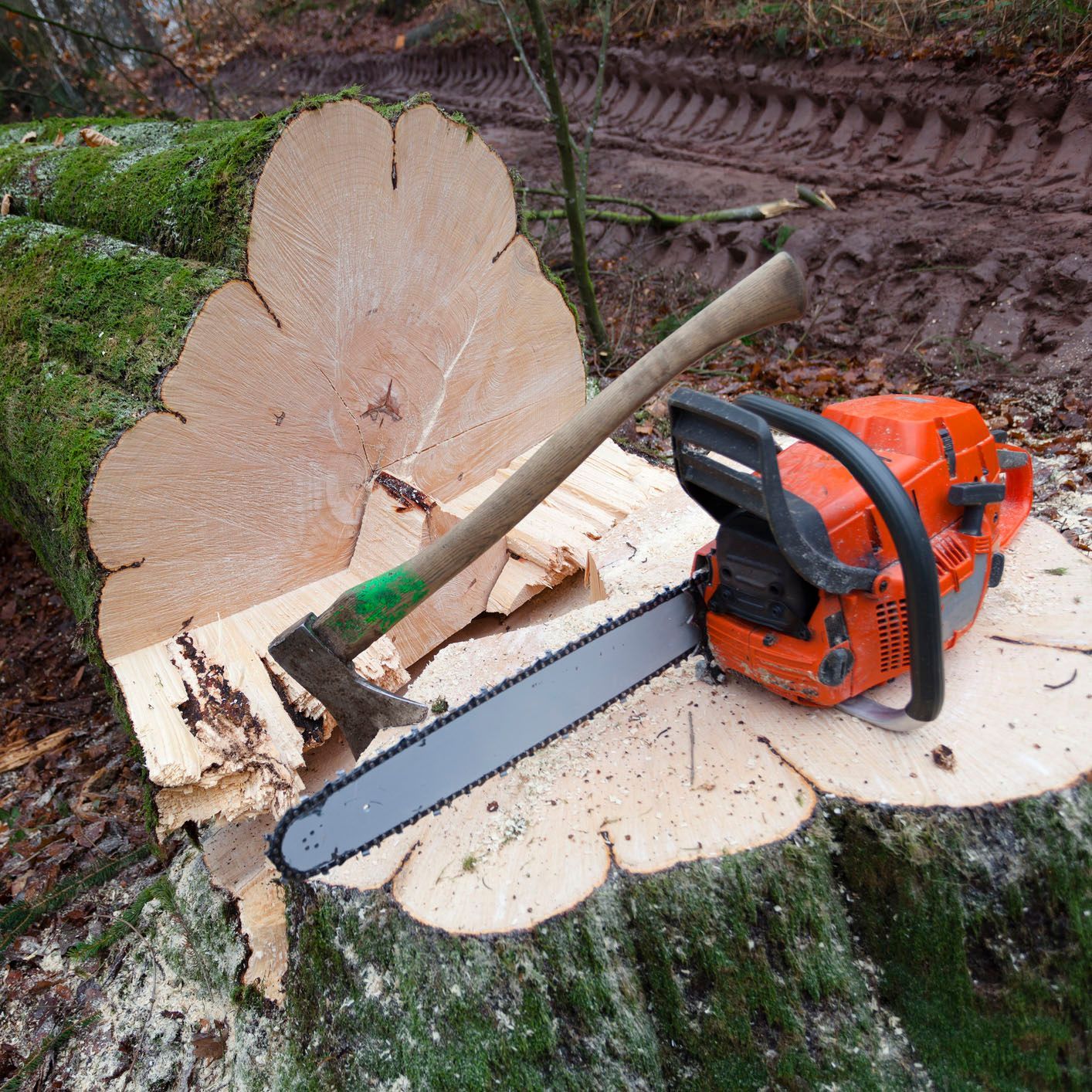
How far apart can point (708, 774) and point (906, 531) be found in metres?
0.63

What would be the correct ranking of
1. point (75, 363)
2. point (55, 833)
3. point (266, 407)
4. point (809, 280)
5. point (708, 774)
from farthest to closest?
point (809, 280), point (55, 833), point (75, 363), point (266, 407), point (708, 774)

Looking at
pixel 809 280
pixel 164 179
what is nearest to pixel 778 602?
pixel 164 179

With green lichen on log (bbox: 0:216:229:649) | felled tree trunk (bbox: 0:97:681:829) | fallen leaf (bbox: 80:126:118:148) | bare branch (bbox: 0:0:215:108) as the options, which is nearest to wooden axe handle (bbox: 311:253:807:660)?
felled tree trunk (bbox: 0:97:681:829)

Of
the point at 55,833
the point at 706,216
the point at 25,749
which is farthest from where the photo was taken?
the point at 706,216

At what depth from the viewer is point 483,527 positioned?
1.63 metres

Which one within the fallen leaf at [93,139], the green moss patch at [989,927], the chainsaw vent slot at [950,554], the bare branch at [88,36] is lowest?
the green moss patch at [989,927]

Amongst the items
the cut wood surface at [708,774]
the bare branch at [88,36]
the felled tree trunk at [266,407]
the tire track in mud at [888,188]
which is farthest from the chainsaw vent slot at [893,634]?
the bare branch at [88,36]

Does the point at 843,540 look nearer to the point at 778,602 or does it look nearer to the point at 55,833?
the point at 778,602

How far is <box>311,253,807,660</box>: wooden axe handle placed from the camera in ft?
5.03

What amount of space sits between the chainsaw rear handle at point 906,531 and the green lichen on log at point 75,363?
147 cm

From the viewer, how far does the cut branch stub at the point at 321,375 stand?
2.00 metres

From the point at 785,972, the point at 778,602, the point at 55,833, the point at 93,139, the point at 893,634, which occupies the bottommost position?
the point at 55,833

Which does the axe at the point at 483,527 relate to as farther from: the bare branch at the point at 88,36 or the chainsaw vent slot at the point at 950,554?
the bare branch at the point at 88,36

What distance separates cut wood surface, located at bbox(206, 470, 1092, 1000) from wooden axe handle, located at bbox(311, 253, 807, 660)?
360mm
